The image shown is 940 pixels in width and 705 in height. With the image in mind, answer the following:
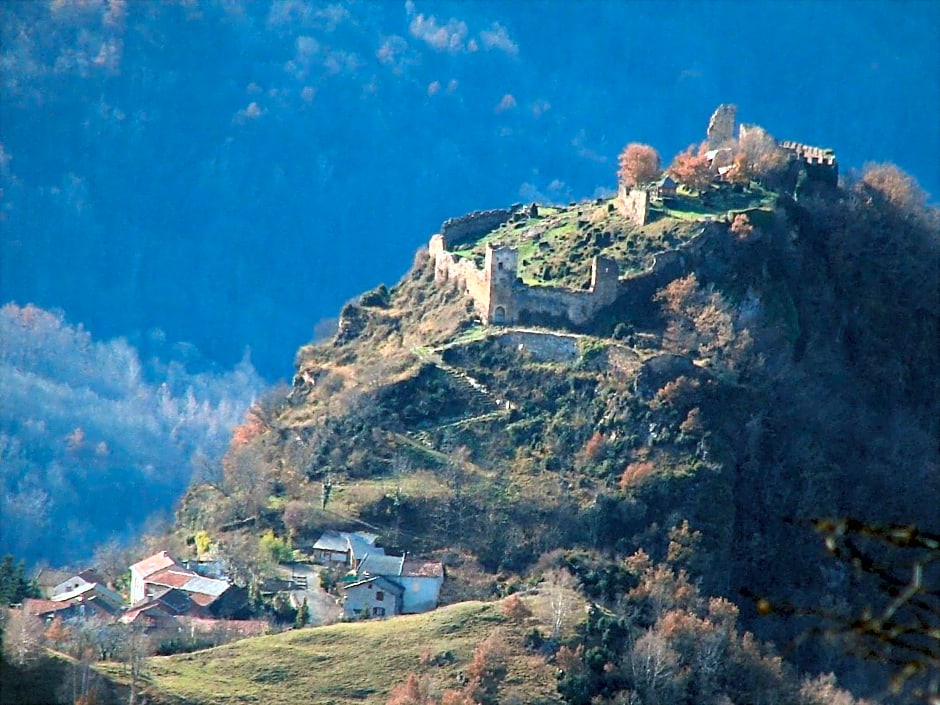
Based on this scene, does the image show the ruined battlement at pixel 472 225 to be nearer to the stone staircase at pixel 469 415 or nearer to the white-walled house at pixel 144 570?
the stone staircase at pixel 469 415

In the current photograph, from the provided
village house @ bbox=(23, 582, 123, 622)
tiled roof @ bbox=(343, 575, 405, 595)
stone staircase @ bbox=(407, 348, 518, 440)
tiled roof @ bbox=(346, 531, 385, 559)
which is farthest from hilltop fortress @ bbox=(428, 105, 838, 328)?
village house @ bbox=(23, 582, 123, 622)

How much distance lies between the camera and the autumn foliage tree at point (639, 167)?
74562mm

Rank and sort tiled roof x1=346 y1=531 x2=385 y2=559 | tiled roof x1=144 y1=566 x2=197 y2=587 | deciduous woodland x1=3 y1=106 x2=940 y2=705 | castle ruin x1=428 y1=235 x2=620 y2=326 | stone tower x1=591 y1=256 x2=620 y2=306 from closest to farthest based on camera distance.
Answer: deciduous woodland x1=3 y1=106 x2=940 y2=705 → tiled roof x1=144 y1=566 x2=197 y2=587 → tiled roof x1=346 y1=531 x2=385 y2=559 → stone tower x1=591 y1=256 x2=620 y2=306 → castle ruin x1=428 y1=235 x2=620 y2=326

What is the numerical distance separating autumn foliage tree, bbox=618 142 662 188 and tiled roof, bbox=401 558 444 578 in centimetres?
2544

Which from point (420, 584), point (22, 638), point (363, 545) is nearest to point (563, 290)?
point (363, 545)

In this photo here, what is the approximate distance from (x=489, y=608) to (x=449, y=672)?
460 cm

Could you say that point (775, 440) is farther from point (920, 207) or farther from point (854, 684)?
point (920, 207)

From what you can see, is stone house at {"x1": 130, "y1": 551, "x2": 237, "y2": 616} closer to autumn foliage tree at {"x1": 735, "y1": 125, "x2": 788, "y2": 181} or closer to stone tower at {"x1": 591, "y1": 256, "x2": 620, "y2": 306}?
stone tower at {"x1": 591, "y1": 256, "x2": 620, "y2": 306}

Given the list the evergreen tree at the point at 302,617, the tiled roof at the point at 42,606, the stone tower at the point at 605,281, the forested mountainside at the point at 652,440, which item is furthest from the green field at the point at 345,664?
the stone tower at the point at 605,281

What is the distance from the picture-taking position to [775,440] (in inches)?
2436

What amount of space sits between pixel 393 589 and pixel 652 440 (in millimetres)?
12263

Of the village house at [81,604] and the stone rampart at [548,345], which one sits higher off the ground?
the stone rampart at [548,345]

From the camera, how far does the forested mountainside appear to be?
54938 mm

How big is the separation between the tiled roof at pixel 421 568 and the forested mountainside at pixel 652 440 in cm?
55
